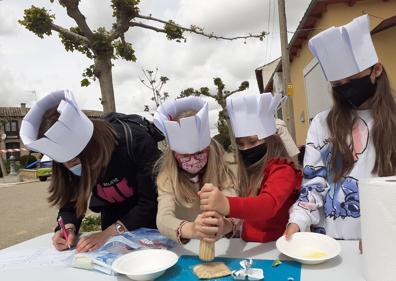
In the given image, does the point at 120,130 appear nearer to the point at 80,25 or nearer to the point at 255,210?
the point at 255,210

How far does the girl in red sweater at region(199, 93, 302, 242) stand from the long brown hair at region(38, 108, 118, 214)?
547 mm

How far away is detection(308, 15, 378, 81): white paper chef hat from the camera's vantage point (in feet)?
4.32

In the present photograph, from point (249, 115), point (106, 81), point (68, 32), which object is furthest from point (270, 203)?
point (68, 32)

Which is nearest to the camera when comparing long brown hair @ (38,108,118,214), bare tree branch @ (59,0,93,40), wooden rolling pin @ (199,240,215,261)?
wooden rolling pin @ (199,240,215,261)

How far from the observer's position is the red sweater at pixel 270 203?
127cm

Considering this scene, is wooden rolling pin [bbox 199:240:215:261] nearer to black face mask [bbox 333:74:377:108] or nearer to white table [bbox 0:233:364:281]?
white table [bbox 0:233:364:281]

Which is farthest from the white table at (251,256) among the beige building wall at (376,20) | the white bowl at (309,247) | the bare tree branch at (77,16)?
the beige building wall at (376,20)

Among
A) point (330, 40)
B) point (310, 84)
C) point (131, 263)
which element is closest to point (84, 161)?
point (131, 263)

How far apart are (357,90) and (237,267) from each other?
0.81m

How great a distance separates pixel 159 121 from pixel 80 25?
85.0 inches

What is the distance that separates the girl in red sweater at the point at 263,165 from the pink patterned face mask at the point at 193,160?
16 cm

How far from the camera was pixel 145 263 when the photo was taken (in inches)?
50.3

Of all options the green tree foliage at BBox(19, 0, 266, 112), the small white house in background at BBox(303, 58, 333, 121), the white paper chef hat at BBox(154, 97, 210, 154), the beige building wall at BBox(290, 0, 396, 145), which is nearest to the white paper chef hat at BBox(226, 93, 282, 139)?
the white paper chef hat at BBox(154, 97, 210, 154)

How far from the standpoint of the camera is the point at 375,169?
4.50ft
